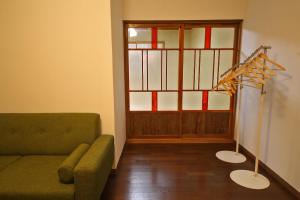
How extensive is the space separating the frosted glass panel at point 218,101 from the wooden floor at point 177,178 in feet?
2.54

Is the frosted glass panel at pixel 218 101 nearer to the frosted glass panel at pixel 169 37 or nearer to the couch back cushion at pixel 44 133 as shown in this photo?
the frosted glass panel at pixel 169 37

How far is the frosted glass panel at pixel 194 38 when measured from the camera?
3471 millimetres

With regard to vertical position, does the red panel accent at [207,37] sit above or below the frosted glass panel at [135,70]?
above

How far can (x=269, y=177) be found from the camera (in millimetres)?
2555

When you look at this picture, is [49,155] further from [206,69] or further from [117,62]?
[206,69]

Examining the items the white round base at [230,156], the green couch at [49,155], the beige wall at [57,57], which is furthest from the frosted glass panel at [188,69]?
the green couch at [49,155]

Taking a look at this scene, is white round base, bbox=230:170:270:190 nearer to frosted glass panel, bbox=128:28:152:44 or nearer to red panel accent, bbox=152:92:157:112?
red panel accent, bbox=152:92:157:112

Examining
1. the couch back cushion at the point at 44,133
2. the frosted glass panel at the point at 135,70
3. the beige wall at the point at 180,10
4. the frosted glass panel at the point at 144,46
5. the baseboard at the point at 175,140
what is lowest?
the baseboard at the point at 175,140

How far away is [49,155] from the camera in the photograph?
7.46 feet

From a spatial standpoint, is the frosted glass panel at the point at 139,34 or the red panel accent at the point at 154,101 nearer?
the frosted glass panel at the point at 139,34

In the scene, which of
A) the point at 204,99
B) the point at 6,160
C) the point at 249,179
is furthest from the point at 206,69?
the point at 6,160

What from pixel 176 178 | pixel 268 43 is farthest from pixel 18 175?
pixel 268 43

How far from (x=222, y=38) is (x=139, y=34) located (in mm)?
1435

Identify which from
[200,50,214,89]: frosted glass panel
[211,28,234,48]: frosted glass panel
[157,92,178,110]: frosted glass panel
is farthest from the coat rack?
[157,92,178,110]: frosted glass panel
